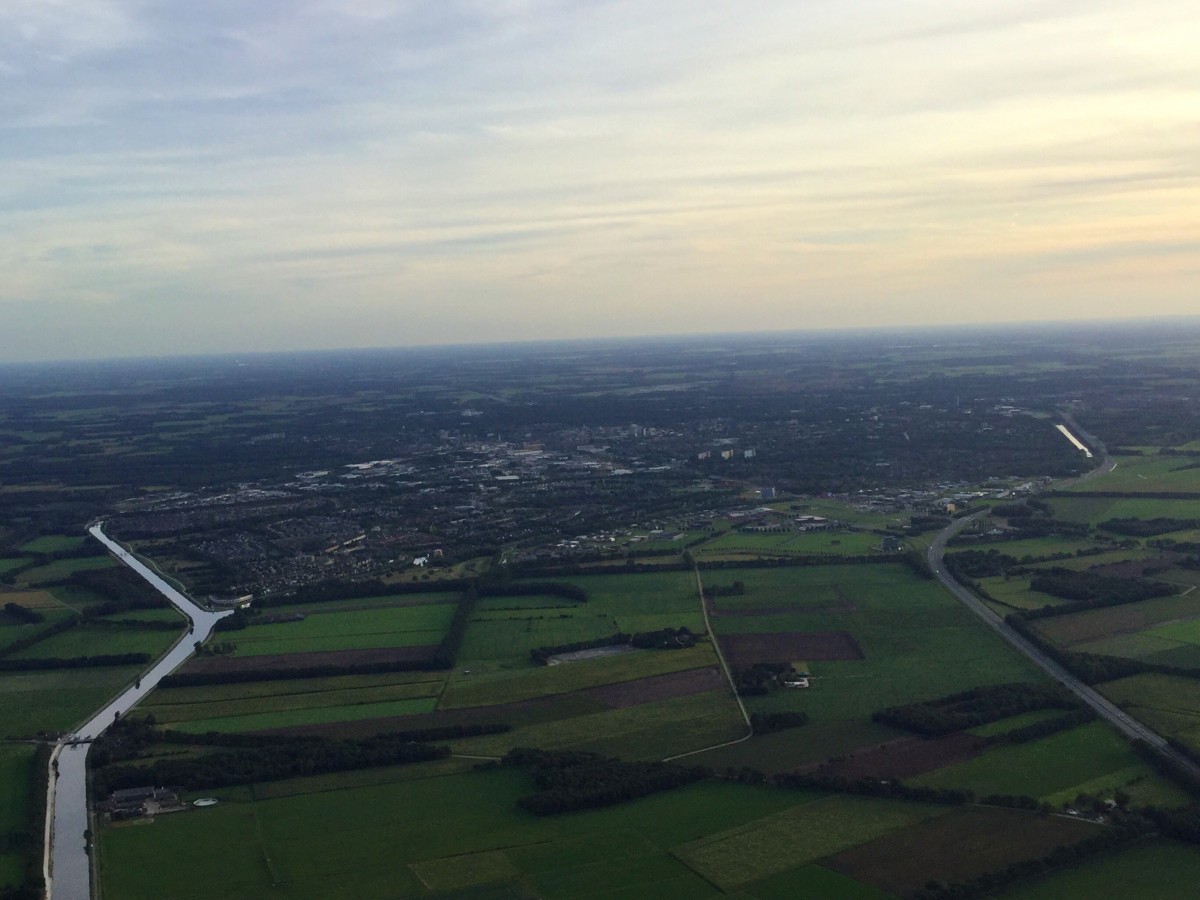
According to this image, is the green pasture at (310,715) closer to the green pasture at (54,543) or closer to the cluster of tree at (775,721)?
the cluster of tree at (775,721)

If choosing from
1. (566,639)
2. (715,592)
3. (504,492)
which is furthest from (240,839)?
(504,492)

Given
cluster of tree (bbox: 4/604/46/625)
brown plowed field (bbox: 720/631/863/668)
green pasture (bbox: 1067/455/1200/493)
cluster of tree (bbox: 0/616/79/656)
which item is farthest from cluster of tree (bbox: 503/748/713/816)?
green pasture (bbox: 1067/455/1200/493)

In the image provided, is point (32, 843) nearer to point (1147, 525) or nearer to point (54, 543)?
point (54, 543)

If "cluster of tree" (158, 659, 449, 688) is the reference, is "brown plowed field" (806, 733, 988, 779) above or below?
below

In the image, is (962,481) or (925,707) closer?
(925,707)

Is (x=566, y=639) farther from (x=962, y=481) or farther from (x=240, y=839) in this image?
(x=962, y=481)

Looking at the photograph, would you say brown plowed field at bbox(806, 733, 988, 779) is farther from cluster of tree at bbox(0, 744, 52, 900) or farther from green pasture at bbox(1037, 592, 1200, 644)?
cluster of tree at bbox(0, 744, 52, 900)
